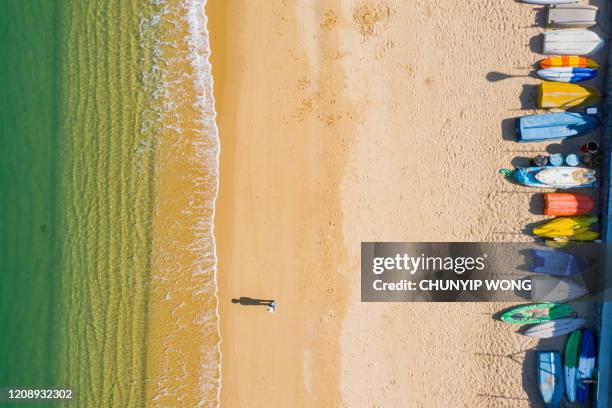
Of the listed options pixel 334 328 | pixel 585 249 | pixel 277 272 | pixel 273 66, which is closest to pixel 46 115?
pixel 273 66

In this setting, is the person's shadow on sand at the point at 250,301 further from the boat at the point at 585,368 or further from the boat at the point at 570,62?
the boat at the point at 570,62

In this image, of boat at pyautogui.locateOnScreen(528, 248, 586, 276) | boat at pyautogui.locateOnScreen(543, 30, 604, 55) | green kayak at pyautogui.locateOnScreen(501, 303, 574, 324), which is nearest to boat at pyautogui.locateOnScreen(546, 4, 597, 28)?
boat at pyautogui.locateOnScreen(543, 30, 604, 55)

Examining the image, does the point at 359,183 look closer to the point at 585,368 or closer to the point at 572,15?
the point at 572,15

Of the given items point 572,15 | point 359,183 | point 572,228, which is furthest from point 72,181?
point 572,15

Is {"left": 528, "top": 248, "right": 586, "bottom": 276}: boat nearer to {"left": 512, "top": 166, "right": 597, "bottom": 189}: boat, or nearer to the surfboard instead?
{"left": 512, "top": 166, "right": 597, "bottom": 189}: boat

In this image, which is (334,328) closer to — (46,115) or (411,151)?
(411,151)

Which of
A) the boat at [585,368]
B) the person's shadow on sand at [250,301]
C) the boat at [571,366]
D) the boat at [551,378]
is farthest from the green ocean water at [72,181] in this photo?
the boat at [585,368]

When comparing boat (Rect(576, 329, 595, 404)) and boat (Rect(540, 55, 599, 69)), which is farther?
boat (Rect(576, 329, 595, 404))
